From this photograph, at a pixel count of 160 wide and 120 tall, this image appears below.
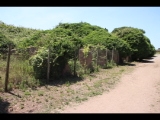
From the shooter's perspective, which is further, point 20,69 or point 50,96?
point 20,69

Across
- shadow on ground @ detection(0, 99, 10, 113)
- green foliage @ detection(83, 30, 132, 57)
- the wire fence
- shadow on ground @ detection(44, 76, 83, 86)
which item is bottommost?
shadow on ground @ detection(0, 99, 10, 113)

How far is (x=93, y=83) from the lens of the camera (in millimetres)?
11883

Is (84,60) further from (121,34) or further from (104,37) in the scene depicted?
(121,34)

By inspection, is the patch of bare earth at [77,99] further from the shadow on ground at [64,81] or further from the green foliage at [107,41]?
the green foliage at [107,41]

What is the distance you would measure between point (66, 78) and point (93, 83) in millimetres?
1608

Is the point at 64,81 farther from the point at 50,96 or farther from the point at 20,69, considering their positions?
the point at 50,96

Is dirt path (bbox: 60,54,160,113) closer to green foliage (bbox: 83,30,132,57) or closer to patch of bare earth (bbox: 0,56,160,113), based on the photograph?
patch of bare earth (bbox: 0,56,160,113)

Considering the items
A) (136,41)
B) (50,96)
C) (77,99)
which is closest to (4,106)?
(50,96)

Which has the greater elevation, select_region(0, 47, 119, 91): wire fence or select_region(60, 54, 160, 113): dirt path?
select_region(0, 47, 119, 91): wire fence

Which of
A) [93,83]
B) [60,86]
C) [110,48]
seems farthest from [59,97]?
[110,48]

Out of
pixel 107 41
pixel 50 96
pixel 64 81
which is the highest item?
pixel 107 41

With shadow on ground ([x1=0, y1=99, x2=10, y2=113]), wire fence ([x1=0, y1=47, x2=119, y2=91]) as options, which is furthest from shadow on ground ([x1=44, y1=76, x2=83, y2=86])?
shadow on ground ([x1=0, y1=99, x2=10, y2=113])

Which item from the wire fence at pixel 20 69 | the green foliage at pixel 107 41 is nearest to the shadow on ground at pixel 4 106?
the wire fence at pixel 20 69

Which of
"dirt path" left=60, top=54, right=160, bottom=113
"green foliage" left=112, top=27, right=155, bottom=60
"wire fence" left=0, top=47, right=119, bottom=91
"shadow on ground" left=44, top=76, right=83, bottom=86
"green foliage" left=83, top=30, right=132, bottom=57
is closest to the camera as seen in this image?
"dirt path" left=60, top=54, right=160, bottom=113
